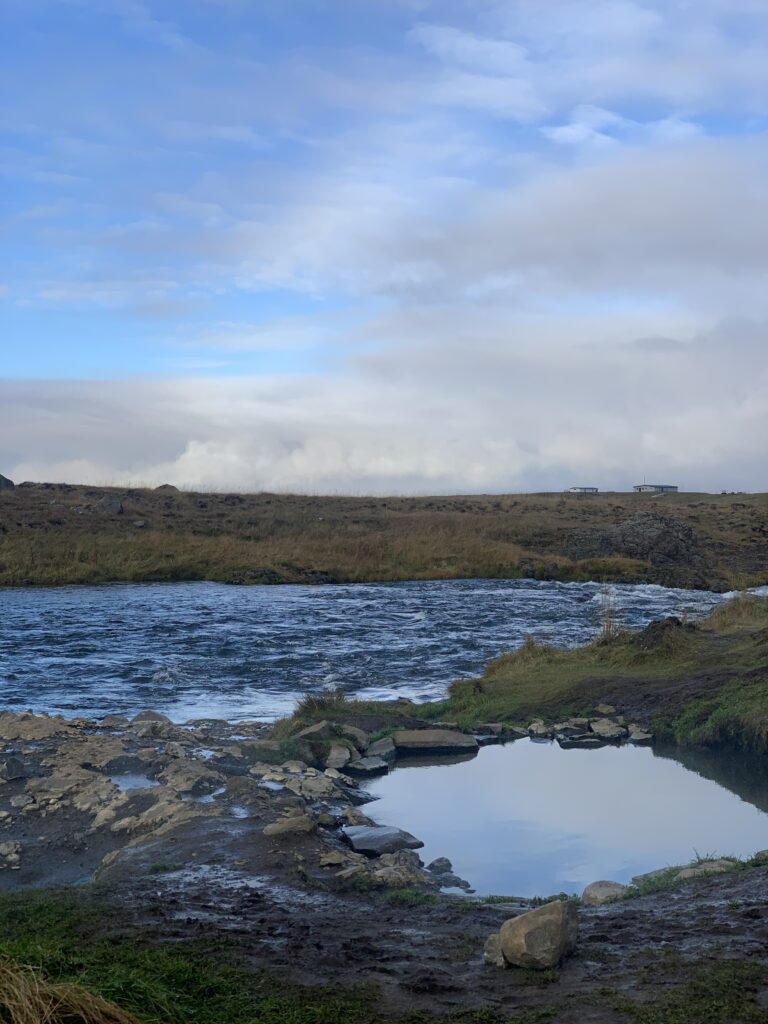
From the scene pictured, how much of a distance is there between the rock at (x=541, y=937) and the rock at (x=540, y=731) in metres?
6.95

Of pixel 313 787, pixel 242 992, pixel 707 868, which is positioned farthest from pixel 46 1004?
pixel 313 787

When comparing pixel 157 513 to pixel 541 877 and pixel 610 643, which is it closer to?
pixel 610 643

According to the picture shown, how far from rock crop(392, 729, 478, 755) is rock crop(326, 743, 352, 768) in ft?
2.30

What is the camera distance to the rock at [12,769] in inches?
368

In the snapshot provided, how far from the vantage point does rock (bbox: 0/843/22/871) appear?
23.9 ft

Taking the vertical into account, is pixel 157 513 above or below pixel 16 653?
above

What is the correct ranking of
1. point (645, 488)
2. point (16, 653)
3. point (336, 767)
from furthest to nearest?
point (645, 488), point (16, 653), point (336, 767)

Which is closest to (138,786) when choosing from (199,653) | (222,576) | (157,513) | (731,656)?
(731,656)

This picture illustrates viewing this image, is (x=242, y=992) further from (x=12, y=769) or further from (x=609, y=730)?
(x=609, y=730)

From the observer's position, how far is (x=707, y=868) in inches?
264

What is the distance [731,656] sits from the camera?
13.7 m

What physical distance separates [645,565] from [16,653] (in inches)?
1054

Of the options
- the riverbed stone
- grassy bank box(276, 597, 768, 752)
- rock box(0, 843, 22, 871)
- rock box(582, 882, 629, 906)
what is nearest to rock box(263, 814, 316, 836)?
the riverbed stone

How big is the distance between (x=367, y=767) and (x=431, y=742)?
1093 mm
